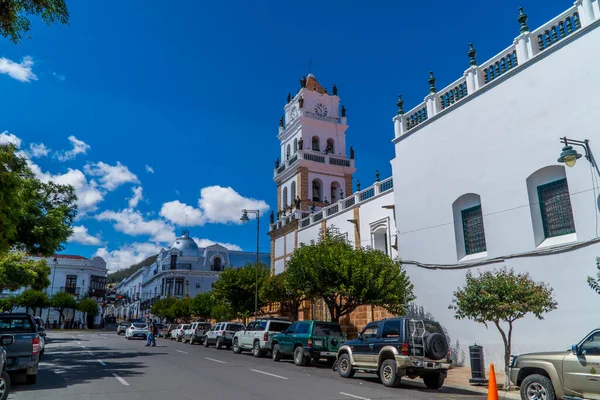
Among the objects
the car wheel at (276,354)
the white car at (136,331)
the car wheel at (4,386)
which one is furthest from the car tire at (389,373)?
the white car at (136,331)

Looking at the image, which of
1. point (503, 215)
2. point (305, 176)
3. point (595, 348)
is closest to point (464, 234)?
point (503, 215)

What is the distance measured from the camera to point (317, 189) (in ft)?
130

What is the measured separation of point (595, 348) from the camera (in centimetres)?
854

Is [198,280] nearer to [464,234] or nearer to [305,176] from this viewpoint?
[305,176]

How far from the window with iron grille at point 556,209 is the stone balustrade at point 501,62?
14.6 feet

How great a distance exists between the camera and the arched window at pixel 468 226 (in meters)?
17.9

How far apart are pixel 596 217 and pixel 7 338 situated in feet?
53.1

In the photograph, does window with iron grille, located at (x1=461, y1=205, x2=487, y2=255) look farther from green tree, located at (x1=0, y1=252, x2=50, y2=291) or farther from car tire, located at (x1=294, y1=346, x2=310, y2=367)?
green tree, located at (x1=0, y1=252, x2=50, y2=291)

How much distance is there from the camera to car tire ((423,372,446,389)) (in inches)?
504

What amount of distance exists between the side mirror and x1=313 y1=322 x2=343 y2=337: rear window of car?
10184 mm

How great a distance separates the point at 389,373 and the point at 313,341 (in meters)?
5.42

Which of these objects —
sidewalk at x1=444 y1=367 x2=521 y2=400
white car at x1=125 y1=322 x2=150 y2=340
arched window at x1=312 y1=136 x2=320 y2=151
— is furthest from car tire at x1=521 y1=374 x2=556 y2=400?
white car at x1=125 y1=322 x2=150 y2=340

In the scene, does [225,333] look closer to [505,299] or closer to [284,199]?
[284,199]

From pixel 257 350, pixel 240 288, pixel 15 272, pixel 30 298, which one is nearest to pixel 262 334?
pixel 257 350
